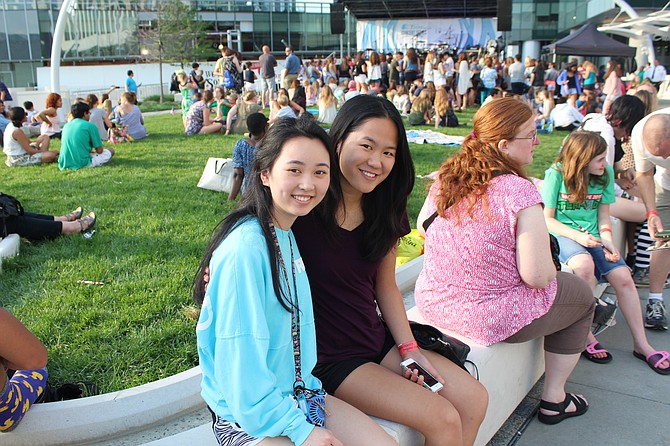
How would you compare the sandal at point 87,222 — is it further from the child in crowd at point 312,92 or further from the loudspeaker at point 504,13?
the loudspeaker at point 504,13

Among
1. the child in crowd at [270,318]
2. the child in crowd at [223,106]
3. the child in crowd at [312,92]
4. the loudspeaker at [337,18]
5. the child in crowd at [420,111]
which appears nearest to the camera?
the child in crowd at [270,318]

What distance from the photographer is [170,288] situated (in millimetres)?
4555

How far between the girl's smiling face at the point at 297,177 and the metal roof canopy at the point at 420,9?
37439mm

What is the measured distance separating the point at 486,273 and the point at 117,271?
331 cm

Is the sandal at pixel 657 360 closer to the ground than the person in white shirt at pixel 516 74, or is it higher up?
closer to the ground

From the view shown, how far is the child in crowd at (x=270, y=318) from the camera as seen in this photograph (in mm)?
1869

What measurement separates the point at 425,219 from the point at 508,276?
1.99ft

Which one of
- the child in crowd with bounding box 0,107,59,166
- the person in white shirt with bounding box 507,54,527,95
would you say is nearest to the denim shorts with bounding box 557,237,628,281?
the child in crowd with bounding box 0,107,59,166

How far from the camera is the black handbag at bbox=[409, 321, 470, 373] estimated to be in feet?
9.00

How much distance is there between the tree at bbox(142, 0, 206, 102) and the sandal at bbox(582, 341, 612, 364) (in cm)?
3016

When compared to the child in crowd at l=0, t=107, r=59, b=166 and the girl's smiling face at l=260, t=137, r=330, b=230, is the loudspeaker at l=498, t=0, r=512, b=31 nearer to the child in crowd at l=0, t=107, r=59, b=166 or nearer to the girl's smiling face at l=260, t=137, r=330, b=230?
the child in crowd at l=0, t=107, r=59, b=166

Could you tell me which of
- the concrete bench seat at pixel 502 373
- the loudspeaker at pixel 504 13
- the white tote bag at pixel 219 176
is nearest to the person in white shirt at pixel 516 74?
the loudspeaker at pixel 504 13

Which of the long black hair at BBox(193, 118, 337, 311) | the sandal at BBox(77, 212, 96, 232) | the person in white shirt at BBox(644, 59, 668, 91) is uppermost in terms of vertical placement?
the person in white shirt at BBox(644, 59, 668, 91)

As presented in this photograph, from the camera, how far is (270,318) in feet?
6.56
